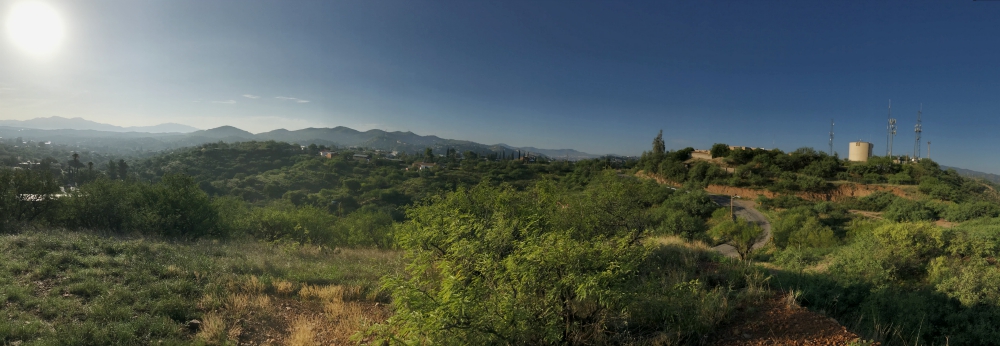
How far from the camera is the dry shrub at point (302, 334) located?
5207mm

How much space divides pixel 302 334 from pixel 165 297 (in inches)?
124

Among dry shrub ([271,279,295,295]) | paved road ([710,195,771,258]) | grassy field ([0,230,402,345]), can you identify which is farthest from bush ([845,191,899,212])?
dry shrub ([271,279,295,295])

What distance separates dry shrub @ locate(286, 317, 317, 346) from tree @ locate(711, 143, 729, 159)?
187ft

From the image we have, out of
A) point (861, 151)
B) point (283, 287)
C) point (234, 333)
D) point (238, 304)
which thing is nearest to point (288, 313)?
point (238, 304)

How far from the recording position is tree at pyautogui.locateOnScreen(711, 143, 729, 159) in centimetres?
5269

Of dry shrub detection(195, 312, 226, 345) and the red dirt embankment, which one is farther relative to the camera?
the red dirt embankment

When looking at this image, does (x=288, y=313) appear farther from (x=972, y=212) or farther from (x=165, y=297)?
(x=972, y=212)

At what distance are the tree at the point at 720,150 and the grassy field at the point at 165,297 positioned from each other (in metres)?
54.6

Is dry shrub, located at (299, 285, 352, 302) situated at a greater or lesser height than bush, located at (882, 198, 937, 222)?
lesser

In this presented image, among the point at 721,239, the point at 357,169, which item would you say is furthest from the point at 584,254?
the point at 357,169

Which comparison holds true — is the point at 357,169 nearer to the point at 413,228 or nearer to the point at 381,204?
the point at 381,204

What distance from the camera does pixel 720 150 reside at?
53344 mm

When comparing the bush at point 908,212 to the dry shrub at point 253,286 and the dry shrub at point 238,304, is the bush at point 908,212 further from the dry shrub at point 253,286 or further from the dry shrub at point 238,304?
the dry shrub at point 238,304

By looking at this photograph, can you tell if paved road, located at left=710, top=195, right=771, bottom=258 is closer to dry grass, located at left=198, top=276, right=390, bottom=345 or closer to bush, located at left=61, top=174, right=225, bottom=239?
dry grass, located at left=198, top=276, right=390, bottom=345
